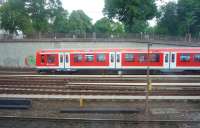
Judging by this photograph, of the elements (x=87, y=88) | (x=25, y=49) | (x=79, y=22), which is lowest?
(x=87, y=88)

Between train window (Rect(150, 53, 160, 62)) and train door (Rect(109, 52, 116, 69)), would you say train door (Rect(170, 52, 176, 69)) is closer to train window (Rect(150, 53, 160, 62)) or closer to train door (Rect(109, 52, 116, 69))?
train window (Rect(150, 53, 160, 62))

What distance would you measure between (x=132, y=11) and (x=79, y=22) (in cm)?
3592

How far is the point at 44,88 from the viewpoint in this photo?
23062 millimetres

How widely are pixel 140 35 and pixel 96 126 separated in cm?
2837

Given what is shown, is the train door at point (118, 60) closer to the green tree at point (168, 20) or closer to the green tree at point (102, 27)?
the green tree at point (168, 20)

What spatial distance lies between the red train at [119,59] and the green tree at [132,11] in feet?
65.7

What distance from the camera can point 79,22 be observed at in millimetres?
86812

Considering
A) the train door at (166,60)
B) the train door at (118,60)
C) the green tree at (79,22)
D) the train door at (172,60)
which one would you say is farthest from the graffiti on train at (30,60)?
the green tree at (79,22)

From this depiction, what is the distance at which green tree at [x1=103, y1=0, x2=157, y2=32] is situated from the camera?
5312 cm

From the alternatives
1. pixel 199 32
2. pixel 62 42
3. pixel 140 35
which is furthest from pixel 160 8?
pixel 62 42

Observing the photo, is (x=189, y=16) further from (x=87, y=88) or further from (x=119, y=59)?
(x=87, y=88)

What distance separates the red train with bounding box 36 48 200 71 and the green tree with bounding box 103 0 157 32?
65.7 ft

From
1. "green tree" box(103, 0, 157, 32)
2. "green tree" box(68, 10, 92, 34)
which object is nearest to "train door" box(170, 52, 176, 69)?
"green tree" box(103, 0, 157, 32)

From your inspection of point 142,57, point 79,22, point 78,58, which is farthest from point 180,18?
point 79,22
